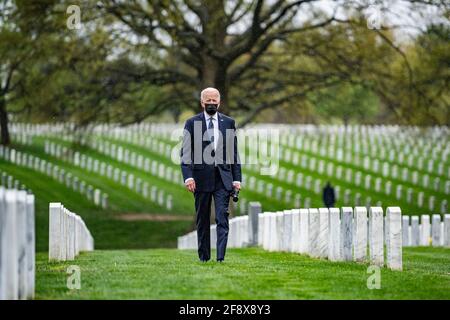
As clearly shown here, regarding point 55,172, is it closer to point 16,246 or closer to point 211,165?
point 211,165

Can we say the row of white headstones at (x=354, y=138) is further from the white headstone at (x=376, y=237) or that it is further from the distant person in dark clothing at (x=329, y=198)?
the white headstone at (x=376, y=237)

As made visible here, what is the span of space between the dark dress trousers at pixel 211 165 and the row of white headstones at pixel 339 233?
5.33 feet

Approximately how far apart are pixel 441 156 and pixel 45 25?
87.4 ft

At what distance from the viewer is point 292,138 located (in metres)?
58.4

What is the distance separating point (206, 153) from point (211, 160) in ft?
0.34

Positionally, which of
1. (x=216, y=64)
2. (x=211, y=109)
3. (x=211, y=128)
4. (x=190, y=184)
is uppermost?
(x=216, y=64)

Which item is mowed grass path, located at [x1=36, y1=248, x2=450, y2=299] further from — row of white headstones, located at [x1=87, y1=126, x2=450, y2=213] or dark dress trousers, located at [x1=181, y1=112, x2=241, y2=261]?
row of white headstones, located at [x1=87, y1=126, x2=450, y2=213]

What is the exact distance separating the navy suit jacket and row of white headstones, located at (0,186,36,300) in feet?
12.6

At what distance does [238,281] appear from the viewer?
34.9 feet

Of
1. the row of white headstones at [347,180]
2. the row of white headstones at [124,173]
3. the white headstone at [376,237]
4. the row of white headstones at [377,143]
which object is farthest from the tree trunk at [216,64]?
the white headstone at [376,237]

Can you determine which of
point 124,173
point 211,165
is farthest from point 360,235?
point 124,173

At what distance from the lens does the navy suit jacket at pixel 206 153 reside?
43.2 ft

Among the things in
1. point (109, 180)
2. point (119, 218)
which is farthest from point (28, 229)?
point (109, 180)
